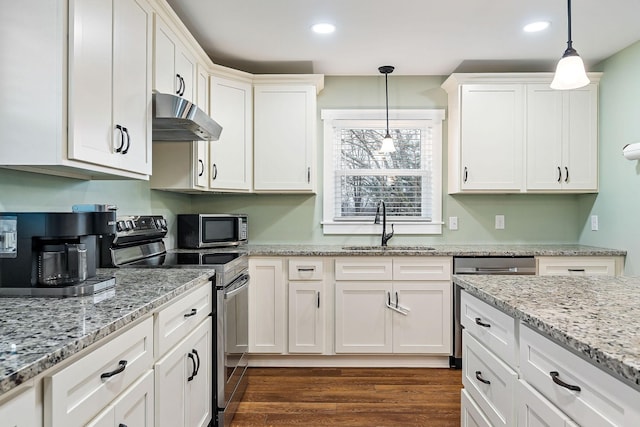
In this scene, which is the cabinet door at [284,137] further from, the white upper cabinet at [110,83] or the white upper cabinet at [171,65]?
the white upper cabinet at [110,83]

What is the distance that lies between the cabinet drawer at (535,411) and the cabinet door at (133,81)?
1748 millimetres

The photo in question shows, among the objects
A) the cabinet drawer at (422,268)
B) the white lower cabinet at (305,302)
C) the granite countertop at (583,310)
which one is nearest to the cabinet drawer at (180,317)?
the white lower cabinet at (305,302)

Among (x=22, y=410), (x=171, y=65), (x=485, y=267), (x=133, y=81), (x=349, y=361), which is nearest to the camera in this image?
(x=22, y=410)

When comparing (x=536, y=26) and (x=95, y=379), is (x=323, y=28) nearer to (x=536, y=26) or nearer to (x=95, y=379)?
(x=536, y=26)

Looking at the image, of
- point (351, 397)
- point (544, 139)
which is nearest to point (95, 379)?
point (351, 397)

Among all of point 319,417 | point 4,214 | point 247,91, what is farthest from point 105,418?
point 247,91

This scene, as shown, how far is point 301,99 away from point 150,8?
4.54 feet

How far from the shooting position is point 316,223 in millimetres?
3512

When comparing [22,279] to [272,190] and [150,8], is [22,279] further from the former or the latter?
[272,190]

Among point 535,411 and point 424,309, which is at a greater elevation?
point 535,411

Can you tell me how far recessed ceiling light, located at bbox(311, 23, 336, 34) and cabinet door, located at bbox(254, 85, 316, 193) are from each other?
573 millimetres

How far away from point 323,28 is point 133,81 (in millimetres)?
1343

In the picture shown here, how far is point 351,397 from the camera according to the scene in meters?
2.53

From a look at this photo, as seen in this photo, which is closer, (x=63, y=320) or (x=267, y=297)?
(x=63, y=320)
